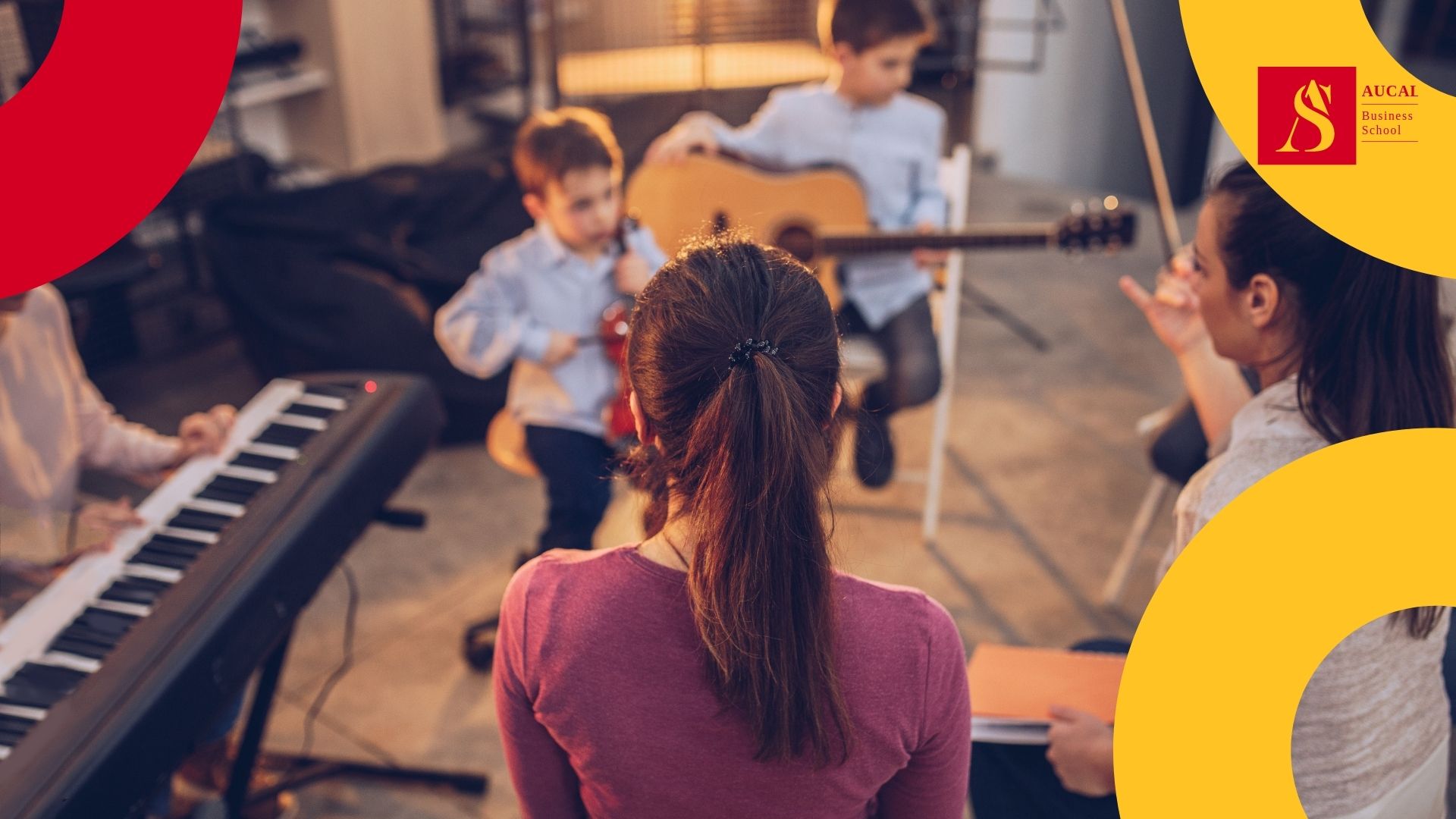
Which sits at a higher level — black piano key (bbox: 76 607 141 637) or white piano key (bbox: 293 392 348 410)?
white piano key (bbox: 293 392 348 410)

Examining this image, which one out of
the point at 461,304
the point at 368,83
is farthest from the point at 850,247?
the point at 368,83

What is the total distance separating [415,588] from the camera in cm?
297

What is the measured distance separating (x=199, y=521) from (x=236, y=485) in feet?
0.35

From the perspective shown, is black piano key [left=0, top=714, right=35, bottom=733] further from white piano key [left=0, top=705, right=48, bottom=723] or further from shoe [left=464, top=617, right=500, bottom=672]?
shoe [left=464, top=617, right=500, bottom=672]

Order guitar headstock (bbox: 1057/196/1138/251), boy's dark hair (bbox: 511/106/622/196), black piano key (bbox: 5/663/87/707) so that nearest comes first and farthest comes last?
black piano key (bbox: 5/663/87/707)
boy's dark hair (bbox: 511/106/622/196)
guitar headstock (bbox: 1057/196/1138/251)

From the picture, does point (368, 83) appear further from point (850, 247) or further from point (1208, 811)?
point (1208, 811)

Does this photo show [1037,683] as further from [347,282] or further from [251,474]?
[347,282]

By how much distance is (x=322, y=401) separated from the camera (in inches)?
81.8

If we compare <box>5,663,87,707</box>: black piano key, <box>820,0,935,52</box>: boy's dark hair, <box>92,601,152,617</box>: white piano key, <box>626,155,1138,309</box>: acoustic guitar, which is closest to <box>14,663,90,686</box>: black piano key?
<box>5,663,87,707</box>: black piano key

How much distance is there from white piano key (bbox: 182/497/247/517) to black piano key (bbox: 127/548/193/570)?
0.11 m

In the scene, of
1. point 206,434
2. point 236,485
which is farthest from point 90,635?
point 206,434

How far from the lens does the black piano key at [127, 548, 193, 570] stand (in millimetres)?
1658

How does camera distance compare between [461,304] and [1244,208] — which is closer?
[1244,208]

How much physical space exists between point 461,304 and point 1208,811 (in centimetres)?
179
